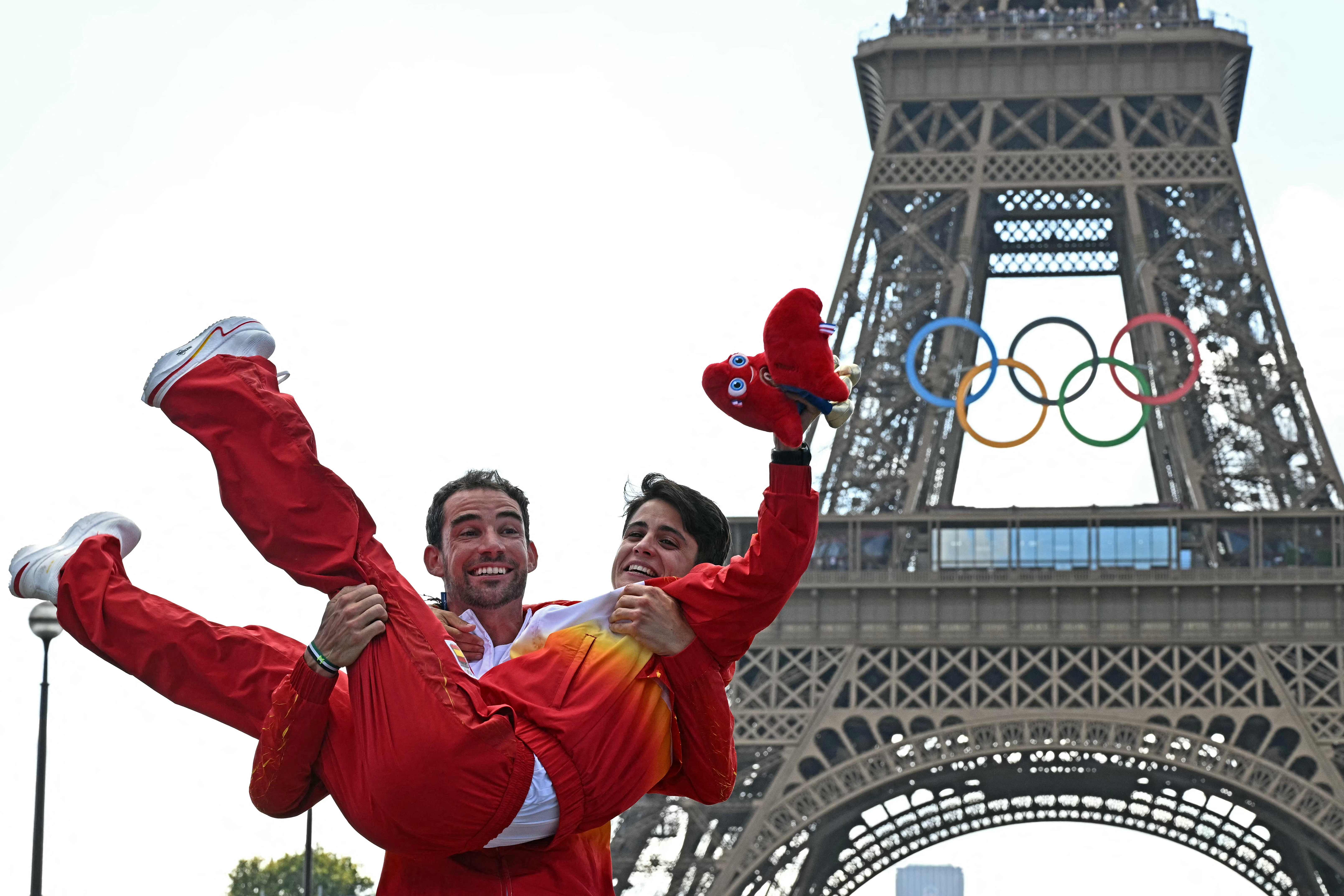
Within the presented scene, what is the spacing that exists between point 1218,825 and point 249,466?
42.2 metres

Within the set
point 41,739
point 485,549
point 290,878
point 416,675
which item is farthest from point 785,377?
point 290,878

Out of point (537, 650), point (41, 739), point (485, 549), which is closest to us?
point (537, 650)

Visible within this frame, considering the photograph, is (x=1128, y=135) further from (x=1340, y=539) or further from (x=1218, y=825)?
(x=1218, y=825)

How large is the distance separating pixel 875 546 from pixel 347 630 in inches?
1331

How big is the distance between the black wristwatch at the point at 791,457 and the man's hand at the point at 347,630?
1568mm

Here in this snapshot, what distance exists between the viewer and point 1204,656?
39781 millimetres

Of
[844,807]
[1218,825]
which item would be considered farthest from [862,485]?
[1218,825]

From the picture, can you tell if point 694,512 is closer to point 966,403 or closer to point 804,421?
point 804,421

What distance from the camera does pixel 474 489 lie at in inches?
339

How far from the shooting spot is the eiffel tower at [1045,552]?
38688mm

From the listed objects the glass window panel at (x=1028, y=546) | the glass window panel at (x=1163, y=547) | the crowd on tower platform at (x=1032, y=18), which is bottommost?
the glass window panel at (x=1163, y=547)

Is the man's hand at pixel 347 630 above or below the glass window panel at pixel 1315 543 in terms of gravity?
below

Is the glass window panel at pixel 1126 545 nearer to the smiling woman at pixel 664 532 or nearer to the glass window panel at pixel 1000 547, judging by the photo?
the glass window panel at pixel 1000 547

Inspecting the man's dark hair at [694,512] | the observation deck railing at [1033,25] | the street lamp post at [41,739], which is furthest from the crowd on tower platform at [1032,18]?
the man's dark hair at [694,512]
